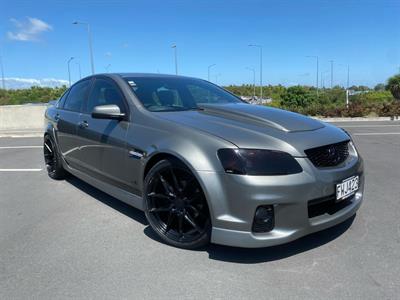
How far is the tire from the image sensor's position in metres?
5.93

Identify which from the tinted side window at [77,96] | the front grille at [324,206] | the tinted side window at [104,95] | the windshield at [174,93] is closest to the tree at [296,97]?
the tinted side window at [77,96]

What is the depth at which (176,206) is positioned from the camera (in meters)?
3.48

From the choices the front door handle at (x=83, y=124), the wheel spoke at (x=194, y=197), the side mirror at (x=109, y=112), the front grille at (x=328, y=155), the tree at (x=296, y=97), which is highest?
the side mirror at (x=109, y=112)

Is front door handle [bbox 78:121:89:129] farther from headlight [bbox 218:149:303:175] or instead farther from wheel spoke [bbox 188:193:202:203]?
headlight [bbox 218:149:303:175]

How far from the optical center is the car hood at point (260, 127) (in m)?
3.13

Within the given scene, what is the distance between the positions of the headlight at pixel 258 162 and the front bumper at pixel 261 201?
42 mm

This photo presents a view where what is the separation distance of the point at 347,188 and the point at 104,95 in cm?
282

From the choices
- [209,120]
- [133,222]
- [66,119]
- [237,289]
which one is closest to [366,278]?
[237,289]

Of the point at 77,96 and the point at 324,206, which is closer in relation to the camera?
the point at 324,206

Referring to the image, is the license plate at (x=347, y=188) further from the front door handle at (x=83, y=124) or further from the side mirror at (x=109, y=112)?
the front door handle at (x=83, y=124)

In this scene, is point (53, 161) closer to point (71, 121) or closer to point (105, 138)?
point (71, 121)

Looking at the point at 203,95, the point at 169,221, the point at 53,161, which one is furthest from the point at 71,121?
the point at 169,221

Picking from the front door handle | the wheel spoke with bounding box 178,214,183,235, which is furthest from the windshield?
the wheel spoke with bounding box 178,214,183,235

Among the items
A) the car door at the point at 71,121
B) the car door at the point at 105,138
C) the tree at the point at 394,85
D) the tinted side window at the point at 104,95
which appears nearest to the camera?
the car door at the point at 105,138
